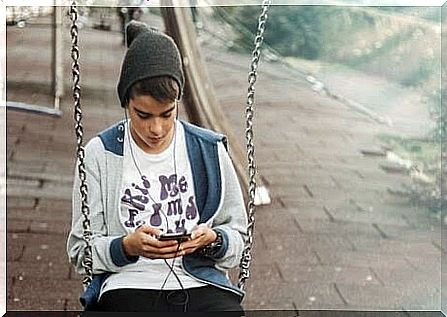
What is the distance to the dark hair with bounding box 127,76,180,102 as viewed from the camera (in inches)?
78.0

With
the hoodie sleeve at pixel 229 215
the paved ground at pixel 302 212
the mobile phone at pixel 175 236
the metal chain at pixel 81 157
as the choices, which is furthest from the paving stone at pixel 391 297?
the metal chain at pixel 81 157

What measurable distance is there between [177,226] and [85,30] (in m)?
0.57

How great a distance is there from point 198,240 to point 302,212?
70 cm

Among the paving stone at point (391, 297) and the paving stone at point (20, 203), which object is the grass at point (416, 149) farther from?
the paving stone at point (20, 203)

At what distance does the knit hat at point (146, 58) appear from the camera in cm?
199

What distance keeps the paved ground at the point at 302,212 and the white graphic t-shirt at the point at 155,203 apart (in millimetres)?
269

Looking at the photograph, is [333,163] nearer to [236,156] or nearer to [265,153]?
[265,153]

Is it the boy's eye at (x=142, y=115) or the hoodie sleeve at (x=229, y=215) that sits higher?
the boy's eye at (x=142, y=115)

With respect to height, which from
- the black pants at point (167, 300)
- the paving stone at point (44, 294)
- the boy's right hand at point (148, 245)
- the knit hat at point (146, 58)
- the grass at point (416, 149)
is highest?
the knit hat at point (146, 58)

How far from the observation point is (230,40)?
2.49 meters

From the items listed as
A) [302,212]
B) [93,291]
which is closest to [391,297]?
[302,212]

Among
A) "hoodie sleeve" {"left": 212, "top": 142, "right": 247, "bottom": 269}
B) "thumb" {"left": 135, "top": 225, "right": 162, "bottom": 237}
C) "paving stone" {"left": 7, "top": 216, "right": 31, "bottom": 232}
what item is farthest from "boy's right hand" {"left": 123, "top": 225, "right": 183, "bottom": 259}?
"paving stone" {"left": 7, "top": 216, "right": 31, "bottom": 232}

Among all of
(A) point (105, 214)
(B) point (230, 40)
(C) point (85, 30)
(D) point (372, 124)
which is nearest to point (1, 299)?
(A) point (105, 214)

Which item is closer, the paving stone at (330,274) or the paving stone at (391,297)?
the paving stone at (391,297)
